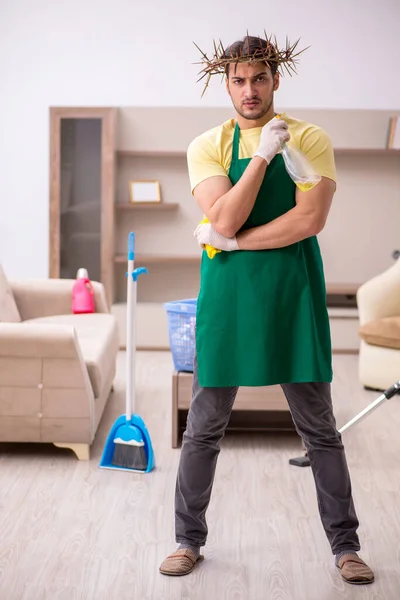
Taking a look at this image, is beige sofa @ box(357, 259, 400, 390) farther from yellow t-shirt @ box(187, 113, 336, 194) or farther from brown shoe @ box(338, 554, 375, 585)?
yellow t-shirt @ box(187, 113, 336, 194)

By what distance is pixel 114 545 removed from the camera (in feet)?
8.48

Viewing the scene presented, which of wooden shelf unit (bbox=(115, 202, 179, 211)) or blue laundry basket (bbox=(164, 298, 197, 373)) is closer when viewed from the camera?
blue laundry basket (bbox=(164, 298, 197, 373))

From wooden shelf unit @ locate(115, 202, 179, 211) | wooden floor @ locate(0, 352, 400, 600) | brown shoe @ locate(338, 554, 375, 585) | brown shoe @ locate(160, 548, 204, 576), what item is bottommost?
wooden floor @ locate(0, 352, 400, 600)

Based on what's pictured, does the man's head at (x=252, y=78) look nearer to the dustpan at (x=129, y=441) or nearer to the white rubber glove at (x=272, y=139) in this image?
the white rubber glove at (x=272, y=139)

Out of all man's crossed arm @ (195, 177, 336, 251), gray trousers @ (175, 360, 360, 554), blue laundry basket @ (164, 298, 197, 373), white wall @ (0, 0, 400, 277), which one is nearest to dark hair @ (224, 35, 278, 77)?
man's crossed arm @ (195, 177, 336, 251)

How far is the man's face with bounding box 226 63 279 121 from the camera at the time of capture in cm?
217

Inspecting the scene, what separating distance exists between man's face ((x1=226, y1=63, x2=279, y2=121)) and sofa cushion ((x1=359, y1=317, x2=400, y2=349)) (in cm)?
275

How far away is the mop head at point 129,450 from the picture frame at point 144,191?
3.25m

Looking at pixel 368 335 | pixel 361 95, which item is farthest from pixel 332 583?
pixel 361 95

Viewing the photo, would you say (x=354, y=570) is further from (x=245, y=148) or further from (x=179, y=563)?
(x=245, y=148)

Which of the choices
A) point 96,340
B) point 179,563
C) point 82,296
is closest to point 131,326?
point 96,340

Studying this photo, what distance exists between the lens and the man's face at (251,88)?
2.17 metres

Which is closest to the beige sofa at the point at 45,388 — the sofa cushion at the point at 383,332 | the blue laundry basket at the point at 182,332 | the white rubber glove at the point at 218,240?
the blue laundry basket at the point at 182,332

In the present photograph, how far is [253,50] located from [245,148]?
0.25 meters
